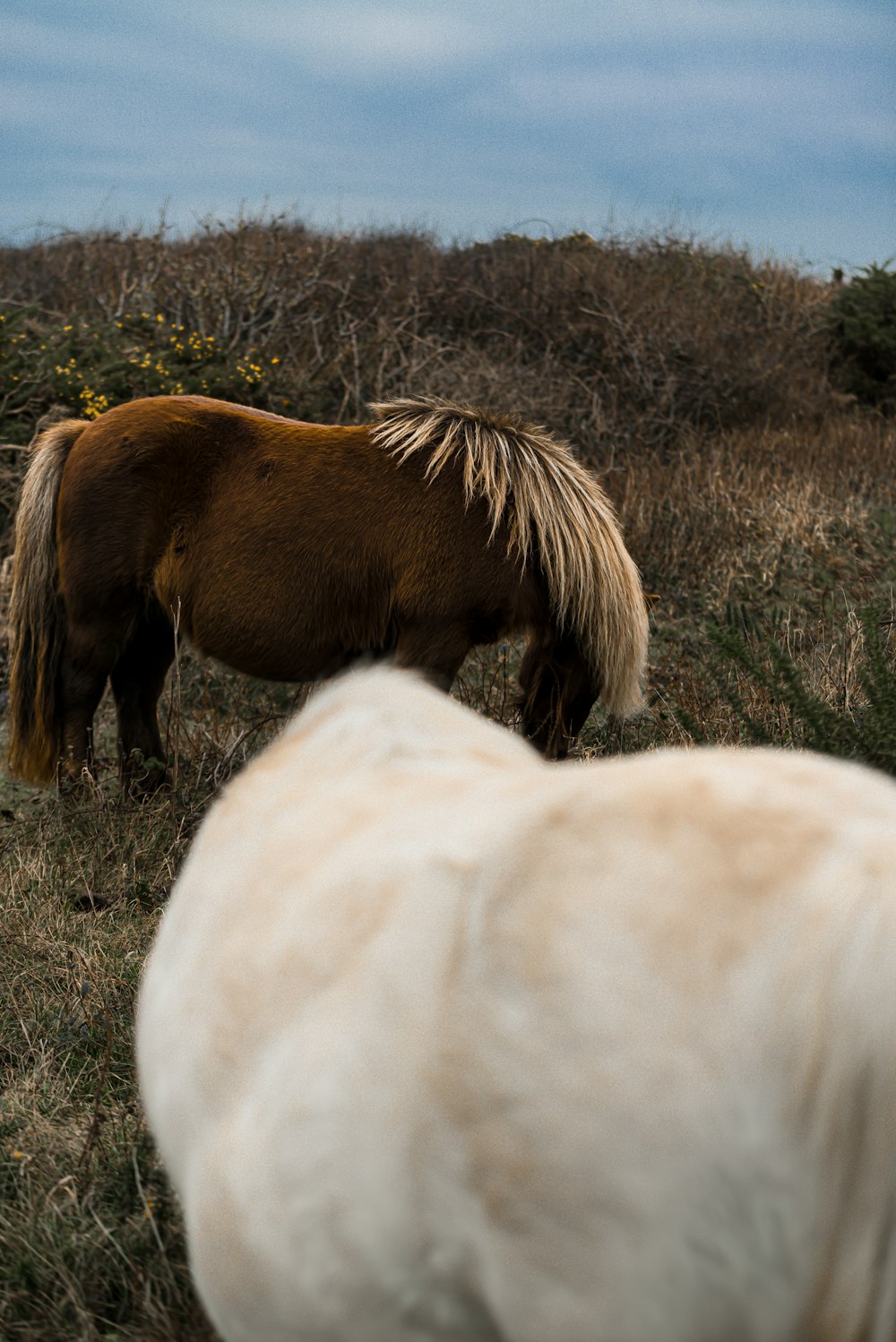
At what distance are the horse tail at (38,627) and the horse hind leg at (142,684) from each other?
0.89ft

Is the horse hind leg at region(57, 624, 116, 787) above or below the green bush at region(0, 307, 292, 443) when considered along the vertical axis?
below

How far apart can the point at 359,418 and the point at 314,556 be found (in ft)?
20.8

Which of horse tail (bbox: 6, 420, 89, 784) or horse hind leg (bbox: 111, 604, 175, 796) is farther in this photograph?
horse hind leg (bbox: 111, 604, 175, 796)

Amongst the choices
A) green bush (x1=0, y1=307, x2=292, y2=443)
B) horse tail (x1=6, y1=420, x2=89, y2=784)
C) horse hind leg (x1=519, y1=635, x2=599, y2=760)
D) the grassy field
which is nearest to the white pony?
the grassy field

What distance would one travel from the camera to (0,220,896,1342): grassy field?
227cm

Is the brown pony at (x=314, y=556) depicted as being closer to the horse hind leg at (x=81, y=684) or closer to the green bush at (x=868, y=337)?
the horse hind leg at (x=81, y=684)

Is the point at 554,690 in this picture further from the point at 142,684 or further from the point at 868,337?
the point at 868,337

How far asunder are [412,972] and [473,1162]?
5.0 inches

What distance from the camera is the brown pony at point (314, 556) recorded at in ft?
14.5

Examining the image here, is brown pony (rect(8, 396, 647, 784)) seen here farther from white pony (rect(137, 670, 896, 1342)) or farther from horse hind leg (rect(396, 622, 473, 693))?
white pony (rect(137, 670, 896, 1342))

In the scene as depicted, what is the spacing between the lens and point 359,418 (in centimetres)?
1062

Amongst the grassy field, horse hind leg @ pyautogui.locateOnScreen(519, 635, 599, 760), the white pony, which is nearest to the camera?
the white pony

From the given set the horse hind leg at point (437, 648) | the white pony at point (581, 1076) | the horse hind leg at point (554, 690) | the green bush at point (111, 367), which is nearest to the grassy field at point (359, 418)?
the green bush at point (111, 367)

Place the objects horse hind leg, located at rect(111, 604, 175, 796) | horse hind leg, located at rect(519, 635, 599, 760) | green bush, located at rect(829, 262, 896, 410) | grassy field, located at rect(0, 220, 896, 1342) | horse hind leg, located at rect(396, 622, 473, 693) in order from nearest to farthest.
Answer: grassy field, located at rect(0, 220, 896, 1342), horse hind leg, located at rect(396, 622, 473, 693), horse hind leg, located at rect(519, 635, 599, 760), horse hind leg, located at rect(111, 604, 175, 796), green bush, located at rect(829, 262, 896, 410)
